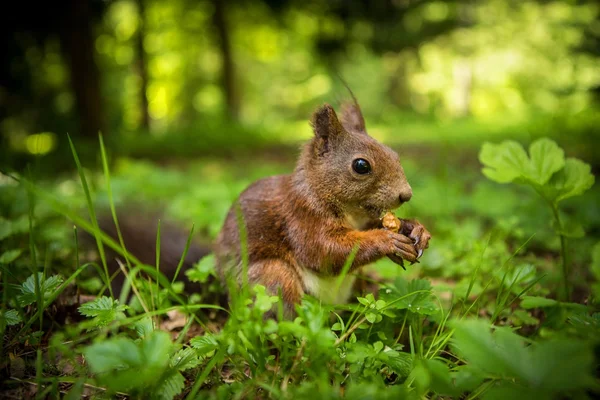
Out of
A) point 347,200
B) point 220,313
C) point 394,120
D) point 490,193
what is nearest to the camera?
point 347,200

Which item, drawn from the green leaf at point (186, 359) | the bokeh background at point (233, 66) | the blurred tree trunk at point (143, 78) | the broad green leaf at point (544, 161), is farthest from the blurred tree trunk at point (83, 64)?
the broad green leaf at point (544, 161)

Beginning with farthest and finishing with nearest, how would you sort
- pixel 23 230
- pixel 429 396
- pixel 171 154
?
pixel 171 154
pixel 23 230
pixel 429 396

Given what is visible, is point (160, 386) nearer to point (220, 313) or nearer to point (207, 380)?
point (207, 380)

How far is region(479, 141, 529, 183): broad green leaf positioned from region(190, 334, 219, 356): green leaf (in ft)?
4.09

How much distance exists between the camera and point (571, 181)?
1.63m

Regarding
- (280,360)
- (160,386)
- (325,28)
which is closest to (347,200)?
(280,360)

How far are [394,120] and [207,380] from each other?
16.3 m

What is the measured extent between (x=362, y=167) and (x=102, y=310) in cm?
104

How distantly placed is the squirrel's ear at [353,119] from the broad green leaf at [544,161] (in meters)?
0.71

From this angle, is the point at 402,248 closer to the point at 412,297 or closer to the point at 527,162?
the point at 412,297

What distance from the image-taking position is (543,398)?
0.84 m

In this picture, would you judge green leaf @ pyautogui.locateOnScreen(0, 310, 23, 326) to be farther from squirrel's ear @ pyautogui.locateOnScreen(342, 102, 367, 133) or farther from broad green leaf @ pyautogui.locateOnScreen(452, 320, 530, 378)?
squirrel's ear @ pyautogui.locateOnScreen(342, 102, 367, 133)

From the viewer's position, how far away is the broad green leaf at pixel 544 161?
1620 mm

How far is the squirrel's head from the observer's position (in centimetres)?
158
